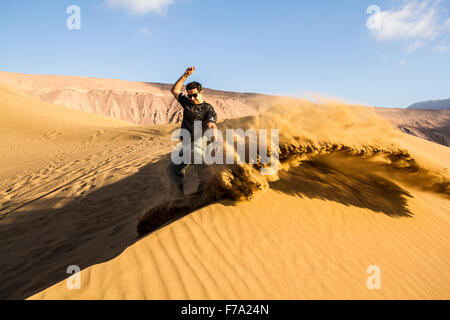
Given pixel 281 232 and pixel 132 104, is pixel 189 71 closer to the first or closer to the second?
pixel 281 232

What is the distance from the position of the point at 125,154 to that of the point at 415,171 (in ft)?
25.5

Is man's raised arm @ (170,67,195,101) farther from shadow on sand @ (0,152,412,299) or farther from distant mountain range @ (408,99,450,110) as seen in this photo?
distant mountain range @ (408,99,450,110)

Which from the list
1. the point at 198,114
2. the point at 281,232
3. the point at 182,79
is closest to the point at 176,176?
the point at 198,114

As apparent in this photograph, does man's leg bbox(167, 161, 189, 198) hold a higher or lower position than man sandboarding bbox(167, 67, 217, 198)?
lower

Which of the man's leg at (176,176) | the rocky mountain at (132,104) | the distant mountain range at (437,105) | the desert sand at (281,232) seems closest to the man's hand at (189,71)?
the desert sand at (281,232)

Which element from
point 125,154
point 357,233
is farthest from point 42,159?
point 357,233

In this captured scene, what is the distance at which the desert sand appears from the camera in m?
1.97

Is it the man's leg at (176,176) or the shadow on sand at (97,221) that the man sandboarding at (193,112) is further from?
the shadow on sand at (97,221)

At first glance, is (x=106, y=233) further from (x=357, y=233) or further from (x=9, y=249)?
(x=357, y=233)

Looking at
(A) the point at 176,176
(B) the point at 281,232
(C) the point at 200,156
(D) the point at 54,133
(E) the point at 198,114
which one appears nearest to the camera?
(B) the point at 281,232

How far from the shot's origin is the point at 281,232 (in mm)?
2529

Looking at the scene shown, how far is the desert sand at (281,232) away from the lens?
1.97 metres

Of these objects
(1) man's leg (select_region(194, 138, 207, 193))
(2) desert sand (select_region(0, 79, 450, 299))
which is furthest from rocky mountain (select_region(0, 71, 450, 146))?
(1) man's leg (select_region(194, 138, 207, 193))

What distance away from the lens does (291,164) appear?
9.48 feet
